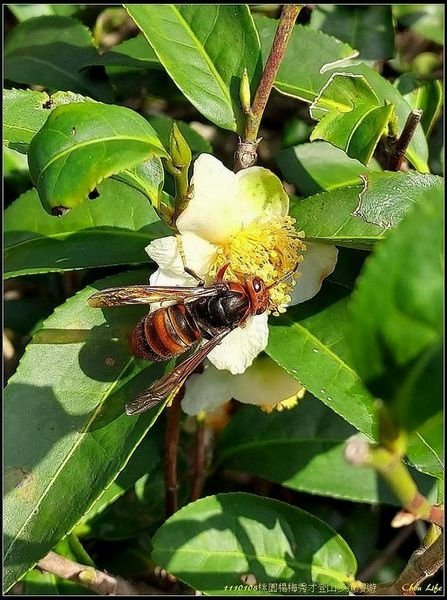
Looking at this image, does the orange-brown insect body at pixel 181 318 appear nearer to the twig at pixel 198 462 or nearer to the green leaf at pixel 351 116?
the green leaf at pixel 351 116

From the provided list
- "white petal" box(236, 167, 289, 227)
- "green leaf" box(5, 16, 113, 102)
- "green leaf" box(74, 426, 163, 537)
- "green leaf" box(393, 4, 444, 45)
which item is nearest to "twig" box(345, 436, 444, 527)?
"white petal" box(236, 167, 289, 227)

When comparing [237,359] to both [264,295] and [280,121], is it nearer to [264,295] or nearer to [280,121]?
[264,295]

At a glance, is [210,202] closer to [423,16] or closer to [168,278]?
[168,278]

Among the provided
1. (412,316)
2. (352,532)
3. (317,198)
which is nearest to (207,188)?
(317,198)

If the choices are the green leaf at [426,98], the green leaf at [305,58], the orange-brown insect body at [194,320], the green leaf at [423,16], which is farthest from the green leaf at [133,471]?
→ the green leaf at [423,16]

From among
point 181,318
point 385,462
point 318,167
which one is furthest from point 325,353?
point 385,462

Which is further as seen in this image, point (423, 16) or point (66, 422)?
point (423, 16)

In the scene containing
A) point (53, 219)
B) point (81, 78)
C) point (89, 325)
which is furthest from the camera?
point (81, 78)
